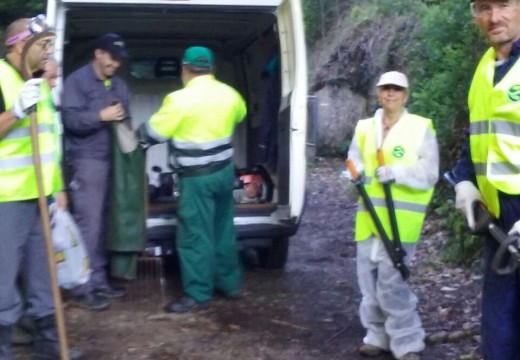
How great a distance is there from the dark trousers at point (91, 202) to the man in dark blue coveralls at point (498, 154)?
3412mm

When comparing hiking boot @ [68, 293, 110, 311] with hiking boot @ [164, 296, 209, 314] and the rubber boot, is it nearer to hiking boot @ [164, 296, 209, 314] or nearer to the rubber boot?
hiking boot @ [164, 296, 209, 314]

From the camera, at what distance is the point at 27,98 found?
15.4 ft

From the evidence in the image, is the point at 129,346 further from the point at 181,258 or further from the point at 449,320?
the point at 449,320

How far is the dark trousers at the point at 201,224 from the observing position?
A: 6695 mm

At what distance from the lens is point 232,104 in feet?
22.1

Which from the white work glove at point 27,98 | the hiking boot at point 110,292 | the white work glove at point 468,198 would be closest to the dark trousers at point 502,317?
the white work glove at point 468,198

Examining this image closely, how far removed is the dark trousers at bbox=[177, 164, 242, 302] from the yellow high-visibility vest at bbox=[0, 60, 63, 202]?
167cm

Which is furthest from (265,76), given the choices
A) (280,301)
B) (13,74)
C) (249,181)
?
(13,74)

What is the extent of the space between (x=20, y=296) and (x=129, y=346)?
2.89 feet

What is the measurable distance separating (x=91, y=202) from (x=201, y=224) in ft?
2.59

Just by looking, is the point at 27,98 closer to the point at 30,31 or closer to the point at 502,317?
the point at 30,31

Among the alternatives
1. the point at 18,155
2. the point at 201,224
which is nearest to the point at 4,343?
the point at 18,155

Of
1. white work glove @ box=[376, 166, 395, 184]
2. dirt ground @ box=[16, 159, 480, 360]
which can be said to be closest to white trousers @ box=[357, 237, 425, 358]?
dirt ground @ box=[16, 159, 480, 360]

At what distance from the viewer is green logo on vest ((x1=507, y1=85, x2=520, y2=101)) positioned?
3525 millimetres
